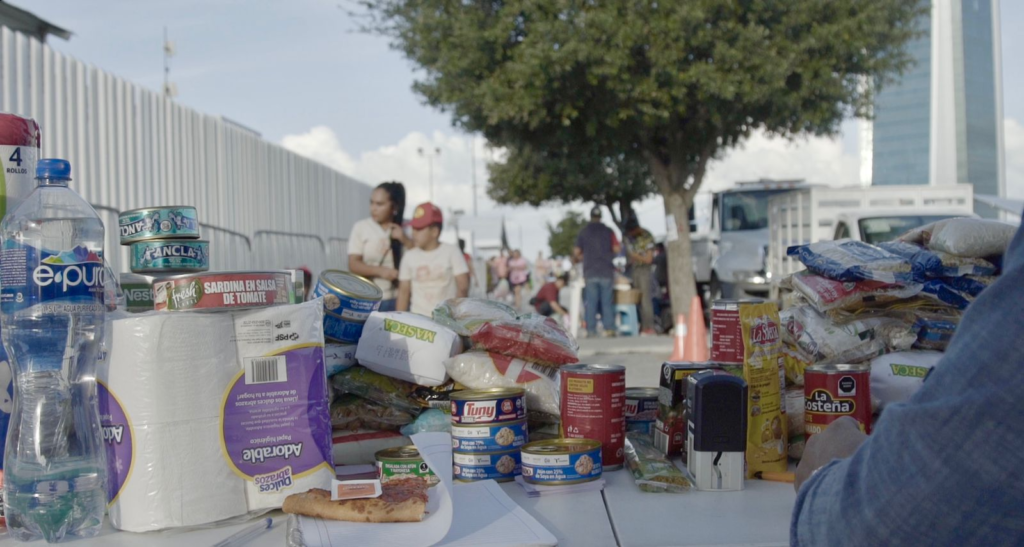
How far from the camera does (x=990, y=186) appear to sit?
45.8 metres

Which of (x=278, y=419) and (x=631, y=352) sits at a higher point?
(x=278, y=419)

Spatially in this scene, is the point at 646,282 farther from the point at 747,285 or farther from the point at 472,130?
the point at 472,130

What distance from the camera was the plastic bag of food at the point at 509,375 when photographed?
243 cm

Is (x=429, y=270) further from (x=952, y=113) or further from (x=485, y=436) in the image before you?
(x=952, y=113)

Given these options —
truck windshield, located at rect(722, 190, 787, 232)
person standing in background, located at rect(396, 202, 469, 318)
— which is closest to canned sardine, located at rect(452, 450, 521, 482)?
person standing in background, located at rect(396, 202, 469, 318)

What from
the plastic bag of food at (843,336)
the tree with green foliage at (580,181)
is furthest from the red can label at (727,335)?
the tree with green foliage at (580,181)

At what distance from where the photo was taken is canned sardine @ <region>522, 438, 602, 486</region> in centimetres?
199

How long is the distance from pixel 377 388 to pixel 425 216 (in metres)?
4.62

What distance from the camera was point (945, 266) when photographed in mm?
2637

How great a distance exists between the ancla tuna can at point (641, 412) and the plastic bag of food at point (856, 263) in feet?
2.24

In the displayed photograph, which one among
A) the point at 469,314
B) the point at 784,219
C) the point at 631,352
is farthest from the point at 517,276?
the point at 469,314

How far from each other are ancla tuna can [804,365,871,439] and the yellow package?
8 cm

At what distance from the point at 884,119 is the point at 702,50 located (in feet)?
118

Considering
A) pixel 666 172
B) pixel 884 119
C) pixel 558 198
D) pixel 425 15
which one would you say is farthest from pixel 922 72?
pixel 425 15
